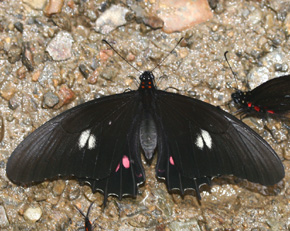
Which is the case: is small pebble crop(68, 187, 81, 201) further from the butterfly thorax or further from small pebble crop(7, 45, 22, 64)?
the butterfly thorax

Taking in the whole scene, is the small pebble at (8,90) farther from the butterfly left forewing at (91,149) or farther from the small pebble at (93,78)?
the butterfly left forewing at (91,149)

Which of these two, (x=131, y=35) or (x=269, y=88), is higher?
(x=131, y=35)

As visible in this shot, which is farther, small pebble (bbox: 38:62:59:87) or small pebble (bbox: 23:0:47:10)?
small pebble (bbox: 23:0:47:10)

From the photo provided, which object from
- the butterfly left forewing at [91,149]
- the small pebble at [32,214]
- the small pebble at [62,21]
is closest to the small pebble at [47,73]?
the small pebble at [62,21]

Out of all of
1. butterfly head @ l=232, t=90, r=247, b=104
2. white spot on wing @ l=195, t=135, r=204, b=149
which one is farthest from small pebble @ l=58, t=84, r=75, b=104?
butterfly head @ l=232, t=90, r=247, b=104

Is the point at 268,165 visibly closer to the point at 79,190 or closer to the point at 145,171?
the point at 145,171

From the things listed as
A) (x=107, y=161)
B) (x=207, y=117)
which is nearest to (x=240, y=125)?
(x=207, y=117)
